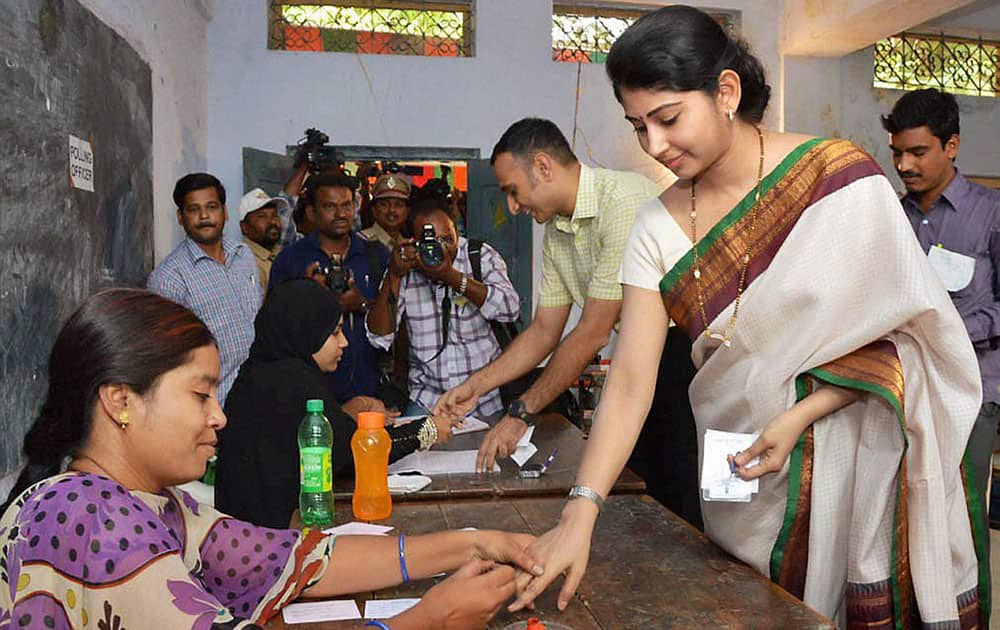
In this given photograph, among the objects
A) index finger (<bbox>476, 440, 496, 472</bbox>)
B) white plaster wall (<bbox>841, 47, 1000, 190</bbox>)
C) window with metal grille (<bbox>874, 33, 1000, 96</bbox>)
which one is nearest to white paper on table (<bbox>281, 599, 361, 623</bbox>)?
index finger (<bbox>476, 440, 496, 472</bbox>)

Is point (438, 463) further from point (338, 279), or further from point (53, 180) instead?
point (53, 180)

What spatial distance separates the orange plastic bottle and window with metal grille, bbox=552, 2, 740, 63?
4.97m

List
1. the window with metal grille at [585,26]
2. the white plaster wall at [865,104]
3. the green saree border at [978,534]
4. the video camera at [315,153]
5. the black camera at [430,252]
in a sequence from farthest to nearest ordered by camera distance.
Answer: the white plaster wall at [865,104] → the window with metal grille at [585,26] → the video camera at [315,153] → the black camera at [430,252] → the green saree border at [978,534]

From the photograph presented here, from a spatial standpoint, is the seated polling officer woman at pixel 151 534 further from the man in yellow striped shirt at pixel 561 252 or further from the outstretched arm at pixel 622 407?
the man in yellow striped shirt at pixel 561 252

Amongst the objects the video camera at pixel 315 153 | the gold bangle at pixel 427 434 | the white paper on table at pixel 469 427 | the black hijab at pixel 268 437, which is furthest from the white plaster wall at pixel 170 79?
the gold bangle at pixel 427 434

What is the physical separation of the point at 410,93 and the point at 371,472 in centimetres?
468

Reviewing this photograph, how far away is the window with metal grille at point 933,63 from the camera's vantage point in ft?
22.3

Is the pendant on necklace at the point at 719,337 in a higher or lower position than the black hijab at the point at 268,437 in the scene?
higher

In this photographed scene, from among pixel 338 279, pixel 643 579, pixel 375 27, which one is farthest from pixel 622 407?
pixel 375 27

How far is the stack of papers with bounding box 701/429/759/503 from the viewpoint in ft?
4.56

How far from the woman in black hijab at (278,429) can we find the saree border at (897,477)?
0.97 metres

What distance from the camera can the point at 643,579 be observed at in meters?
1.33

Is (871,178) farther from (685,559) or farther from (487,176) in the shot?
(487,176)

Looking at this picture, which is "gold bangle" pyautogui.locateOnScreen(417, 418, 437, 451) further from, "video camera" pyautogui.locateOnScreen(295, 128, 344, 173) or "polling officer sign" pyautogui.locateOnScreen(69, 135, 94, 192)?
"video camera" pyautogui.locateOnScreen(295, 128, 344, 173)
